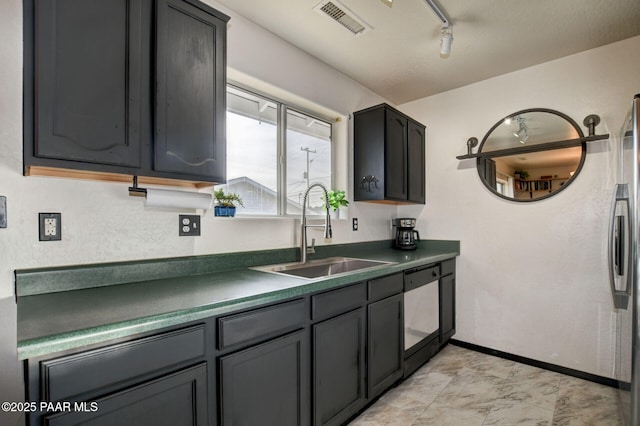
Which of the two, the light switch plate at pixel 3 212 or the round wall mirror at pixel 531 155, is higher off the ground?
the round wall mirror at pixel 531 155

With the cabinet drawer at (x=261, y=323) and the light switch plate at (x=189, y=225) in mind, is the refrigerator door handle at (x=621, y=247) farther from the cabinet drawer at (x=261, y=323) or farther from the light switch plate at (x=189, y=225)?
the light switch plate at (x=189, y=225)

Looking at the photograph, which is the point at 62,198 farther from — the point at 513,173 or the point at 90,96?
the point at 513,173

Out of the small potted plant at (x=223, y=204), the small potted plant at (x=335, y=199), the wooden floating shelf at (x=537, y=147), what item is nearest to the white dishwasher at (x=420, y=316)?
the small potted plant at (x=335, y=199)

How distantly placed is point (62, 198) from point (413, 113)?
317cm

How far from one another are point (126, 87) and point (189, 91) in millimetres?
258

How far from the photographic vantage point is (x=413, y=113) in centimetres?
346

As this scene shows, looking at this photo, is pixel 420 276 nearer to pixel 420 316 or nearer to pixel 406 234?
pixel 420 316

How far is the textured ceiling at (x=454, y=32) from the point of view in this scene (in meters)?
1.96

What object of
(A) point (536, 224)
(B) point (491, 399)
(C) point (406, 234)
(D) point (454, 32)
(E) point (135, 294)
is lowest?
(B) point (491, 399)

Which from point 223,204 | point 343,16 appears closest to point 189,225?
point 223,204

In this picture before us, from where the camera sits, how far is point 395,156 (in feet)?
9.26

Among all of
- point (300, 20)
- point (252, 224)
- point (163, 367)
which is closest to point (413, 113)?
point (300, 20)

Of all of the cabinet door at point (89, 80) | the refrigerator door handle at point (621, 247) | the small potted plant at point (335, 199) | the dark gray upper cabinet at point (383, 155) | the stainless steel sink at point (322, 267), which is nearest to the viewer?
the cabinet door at point (89, 80)

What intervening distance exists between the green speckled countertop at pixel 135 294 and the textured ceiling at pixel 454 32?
62.3 inches
